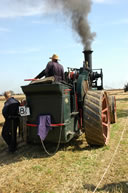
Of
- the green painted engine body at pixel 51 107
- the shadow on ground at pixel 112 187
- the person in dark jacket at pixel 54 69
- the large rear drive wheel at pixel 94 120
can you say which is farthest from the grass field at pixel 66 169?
the person in dark jacket at pixel 54 69

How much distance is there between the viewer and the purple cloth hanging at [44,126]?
387 cm

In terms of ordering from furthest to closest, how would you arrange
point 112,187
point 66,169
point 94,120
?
point 94,120 → point 66,169 → point 112,187

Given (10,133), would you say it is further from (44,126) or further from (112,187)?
(112,187)

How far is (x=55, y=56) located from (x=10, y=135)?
2112 mm

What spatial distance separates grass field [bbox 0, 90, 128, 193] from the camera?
2.87 m

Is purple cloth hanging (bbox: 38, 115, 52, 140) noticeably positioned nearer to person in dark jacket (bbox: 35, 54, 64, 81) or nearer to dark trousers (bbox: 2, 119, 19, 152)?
dark trousers (bbox: 2, 119, 19, 152)

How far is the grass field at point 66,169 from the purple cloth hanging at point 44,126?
1.65 ft

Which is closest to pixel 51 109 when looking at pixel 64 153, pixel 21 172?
pixel 64 153

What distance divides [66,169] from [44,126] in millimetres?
910

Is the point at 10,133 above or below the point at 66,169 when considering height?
above

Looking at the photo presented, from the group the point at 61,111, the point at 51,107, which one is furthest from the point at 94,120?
the point at 51,107

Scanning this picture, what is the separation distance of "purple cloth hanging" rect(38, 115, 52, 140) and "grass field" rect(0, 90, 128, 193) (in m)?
0.50

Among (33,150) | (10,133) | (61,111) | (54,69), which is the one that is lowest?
(33,150)

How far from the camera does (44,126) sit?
153 inches
